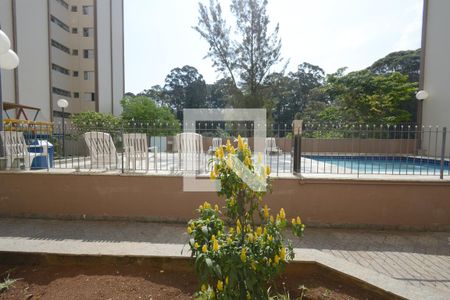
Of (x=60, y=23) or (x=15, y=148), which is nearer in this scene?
(x=15, y=148)

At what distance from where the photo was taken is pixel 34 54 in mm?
16047

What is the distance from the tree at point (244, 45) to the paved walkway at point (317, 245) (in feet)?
43.6

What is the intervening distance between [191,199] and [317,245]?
6.67 feet

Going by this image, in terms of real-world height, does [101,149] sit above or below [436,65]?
below

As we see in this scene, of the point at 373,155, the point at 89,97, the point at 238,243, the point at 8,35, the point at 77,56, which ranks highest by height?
the point at 77,56

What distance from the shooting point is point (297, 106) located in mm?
34156

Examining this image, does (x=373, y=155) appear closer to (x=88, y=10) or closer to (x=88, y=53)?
(x=88, y=53)

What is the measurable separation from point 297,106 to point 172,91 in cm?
2154

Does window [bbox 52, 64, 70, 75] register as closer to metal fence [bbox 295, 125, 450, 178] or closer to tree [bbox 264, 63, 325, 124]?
tree [bbox 264, 63, 325, 124]

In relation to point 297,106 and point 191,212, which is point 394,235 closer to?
point 191,212

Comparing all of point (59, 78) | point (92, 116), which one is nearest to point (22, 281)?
point (92, 116)

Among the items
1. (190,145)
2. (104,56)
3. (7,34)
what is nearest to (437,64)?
(190,145)

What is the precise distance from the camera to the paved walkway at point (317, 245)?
8.62ft

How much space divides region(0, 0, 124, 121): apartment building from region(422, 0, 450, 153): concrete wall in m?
20.5
